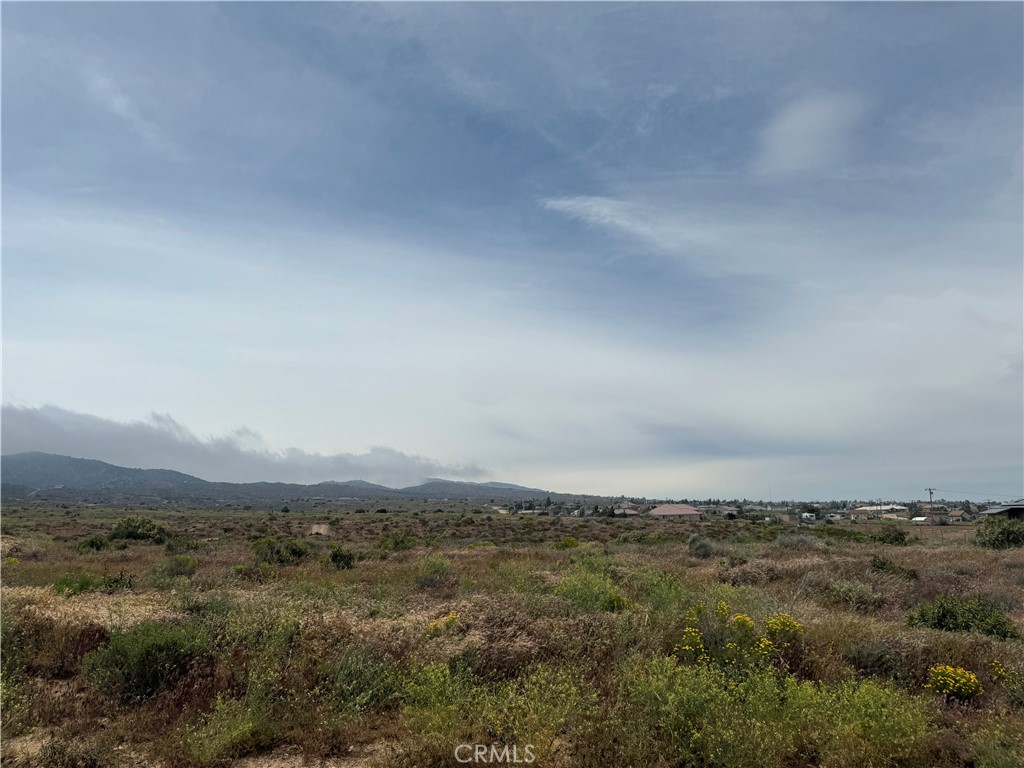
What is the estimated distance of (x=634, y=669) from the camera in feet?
24.0

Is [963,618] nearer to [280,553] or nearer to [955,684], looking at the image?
[955,684]

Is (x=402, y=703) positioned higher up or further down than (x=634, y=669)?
further down

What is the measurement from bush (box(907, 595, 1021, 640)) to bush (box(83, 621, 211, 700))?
1297cm

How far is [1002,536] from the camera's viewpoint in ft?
104

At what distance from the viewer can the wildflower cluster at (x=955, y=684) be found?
24.6 ft

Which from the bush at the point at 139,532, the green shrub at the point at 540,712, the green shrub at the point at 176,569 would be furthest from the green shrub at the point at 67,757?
the bush at the point at 139,532

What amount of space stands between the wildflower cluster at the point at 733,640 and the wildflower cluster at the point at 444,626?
3521 millimetres

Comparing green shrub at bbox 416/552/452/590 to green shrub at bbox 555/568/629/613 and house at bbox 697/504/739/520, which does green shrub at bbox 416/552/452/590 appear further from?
house at bbox 697/504/739/520


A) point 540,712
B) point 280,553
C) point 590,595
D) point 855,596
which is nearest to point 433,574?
point 590,595

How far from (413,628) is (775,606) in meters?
7.25

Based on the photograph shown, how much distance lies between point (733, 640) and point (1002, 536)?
111 feet

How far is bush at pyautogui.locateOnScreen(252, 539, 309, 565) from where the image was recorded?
24141 millimetres

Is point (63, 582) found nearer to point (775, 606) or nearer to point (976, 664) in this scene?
point (775, 606)

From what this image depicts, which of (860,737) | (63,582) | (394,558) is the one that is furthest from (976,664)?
(394,558)
